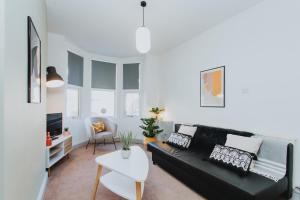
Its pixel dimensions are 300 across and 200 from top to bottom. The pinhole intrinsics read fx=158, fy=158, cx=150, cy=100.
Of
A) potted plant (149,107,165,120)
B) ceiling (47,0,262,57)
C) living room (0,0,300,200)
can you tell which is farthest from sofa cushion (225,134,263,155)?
potted plant (149,107,165,120)

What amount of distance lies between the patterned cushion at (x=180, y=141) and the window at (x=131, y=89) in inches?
88.0

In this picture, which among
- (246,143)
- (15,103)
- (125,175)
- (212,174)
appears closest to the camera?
(15,103)

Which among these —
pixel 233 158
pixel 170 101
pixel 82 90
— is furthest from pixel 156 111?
pixel 233 158

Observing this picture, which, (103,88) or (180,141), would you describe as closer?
(180,141)

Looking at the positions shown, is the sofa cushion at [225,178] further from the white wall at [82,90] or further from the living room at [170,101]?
the white wall at [82,90]

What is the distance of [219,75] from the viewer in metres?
3.07

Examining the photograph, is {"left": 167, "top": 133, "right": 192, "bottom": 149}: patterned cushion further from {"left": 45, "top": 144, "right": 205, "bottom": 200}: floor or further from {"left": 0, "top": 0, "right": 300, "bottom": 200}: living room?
{"left": 45, "top": 144, "right": 205, "bottom": 200}: floor

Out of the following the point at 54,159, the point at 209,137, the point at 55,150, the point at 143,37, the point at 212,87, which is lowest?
the point at 54,159

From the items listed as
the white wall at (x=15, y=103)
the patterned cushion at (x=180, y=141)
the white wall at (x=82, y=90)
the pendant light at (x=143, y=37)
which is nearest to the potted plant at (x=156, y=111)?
the white wall at (x=82, y=90)

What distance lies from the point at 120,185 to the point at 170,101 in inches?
113

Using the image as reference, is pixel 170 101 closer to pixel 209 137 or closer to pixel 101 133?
pixel 209 137

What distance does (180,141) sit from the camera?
3111 mm

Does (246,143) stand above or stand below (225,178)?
above

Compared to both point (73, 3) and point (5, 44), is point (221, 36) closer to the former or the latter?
point (73, 3)
